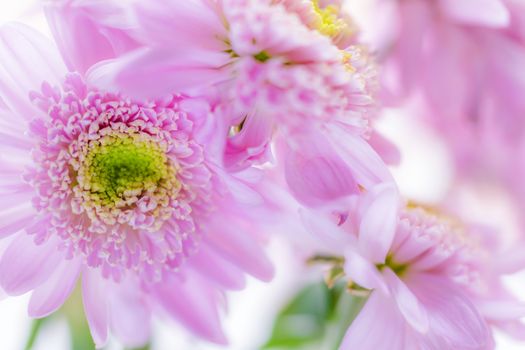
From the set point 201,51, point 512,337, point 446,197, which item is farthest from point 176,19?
point 446,197

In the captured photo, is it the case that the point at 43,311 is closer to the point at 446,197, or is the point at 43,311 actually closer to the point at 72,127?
the point at 72,127

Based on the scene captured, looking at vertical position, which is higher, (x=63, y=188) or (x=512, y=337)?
(x=63, y=188)

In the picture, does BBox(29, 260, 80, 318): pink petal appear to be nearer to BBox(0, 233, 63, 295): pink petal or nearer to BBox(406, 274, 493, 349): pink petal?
BBox(0, 233, 63, 295): pink petal

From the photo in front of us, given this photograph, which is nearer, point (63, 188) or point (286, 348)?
point (63, 188)

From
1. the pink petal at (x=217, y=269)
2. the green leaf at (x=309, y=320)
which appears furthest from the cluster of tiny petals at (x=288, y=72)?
the green leaf at (x=309, y=320)

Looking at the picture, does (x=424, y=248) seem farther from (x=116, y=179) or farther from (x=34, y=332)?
(x=34, y=332)

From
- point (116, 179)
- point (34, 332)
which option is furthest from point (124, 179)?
point (34, 332)
